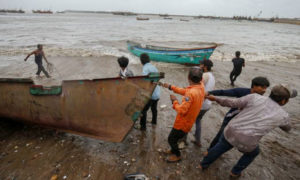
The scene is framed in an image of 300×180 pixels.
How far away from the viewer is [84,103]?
291cm

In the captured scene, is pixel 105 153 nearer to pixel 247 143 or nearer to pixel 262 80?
pixel 247 143

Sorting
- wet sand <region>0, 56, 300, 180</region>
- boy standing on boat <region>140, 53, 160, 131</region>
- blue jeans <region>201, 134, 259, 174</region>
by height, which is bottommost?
wet sand <region>0, 56, 300, 180</region>

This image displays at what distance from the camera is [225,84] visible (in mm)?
7297

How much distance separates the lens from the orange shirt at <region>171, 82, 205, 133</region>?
6.90 feet

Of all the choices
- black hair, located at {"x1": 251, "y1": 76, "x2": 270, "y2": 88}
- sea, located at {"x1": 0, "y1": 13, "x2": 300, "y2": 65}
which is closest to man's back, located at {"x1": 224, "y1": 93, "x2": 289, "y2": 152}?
black hair, located at {"x1": 251, "y1": 76, "x2": 270, "y2": 88}

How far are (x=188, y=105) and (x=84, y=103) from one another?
190 centimetres

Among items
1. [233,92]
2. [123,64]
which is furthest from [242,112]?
[123,64]

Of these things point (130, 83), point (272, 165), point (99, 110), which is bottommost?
point (272, 165)

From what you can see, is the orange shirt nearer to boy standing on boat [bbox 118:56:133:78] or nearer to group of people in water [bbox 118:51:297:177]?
group of people in water [bbox 118:51:297:177]

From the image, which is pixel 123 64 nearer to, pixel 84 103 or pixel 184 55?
pixel 84 103

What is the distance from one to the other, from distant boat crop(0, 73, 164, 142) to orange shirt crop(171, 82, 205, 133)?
0.57 m

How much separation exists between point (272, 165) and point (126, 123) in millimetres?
2833

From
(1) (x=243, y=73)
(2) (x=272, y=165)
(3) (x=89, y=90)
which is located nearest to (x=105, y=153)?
(3) (x=89, y=90)

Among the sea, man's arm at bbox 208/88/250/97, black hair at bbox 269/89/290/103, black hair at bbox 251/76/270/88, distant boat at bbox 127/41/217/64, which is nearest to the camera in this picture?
black hair at bbox 269/89/290/103
